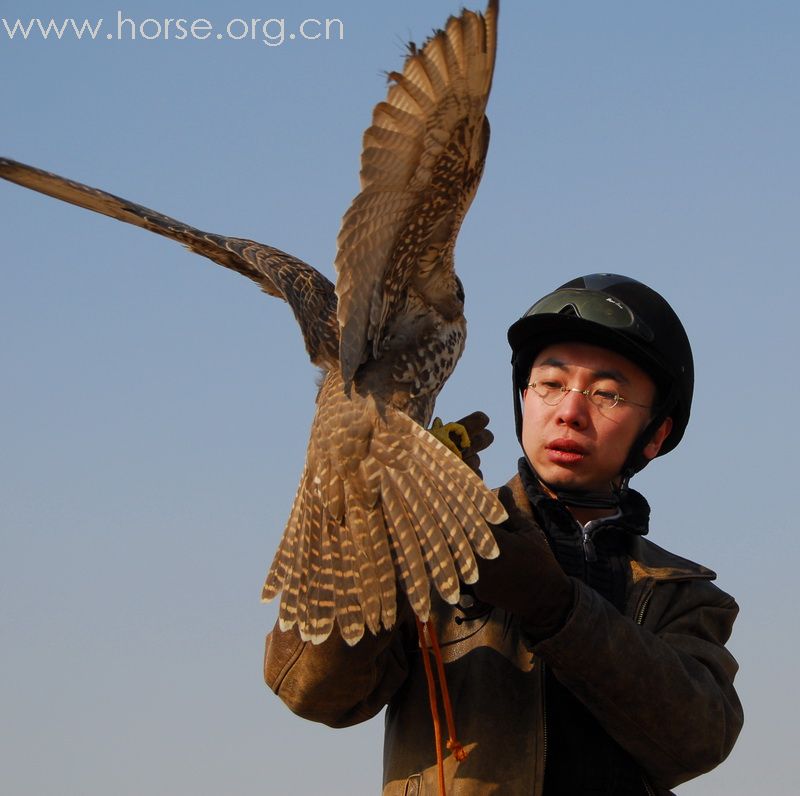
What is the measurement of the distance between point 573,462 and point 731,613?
1.99ft

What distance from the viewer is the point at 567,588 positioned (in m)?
2.54

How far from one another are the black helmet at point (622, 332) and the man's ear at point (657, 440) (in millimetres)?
31

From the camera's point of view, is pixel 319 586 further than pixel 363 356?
No

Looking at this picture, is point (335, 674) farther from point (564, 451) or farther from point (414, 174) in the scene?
point (414, 174)

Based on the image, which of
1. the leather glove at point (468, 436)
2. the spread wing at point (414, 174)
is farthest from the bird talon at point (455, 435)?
the spread wing at point (414, 174)

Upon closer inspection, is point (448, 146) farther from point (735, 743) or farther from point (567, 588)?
point (735, 743)

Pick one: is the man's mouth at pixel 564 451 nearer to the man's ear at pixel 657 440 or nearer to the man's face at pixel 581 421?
the man's face at pixel 581 421

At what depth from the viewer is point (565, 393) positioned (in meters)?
3.17

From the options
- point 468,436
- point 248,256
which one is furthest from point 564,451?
point 248,256

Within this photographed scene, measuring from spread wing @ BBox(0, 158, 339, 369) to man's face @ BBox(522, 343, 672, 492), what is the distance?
0.77 m

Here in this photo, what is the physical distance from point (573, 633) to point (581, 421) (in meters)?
0.81

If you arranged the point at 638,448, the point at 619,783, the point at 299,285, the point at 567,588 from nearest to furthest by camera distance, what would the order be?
the point at 567,588 < the point at 619,783 < the point at 638,448 < the point at 299,285

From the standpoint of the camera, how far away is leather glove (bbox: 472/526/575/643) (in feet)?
8.18

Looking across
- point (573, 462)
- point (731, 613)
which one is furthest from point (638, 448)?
point (731, 613)
